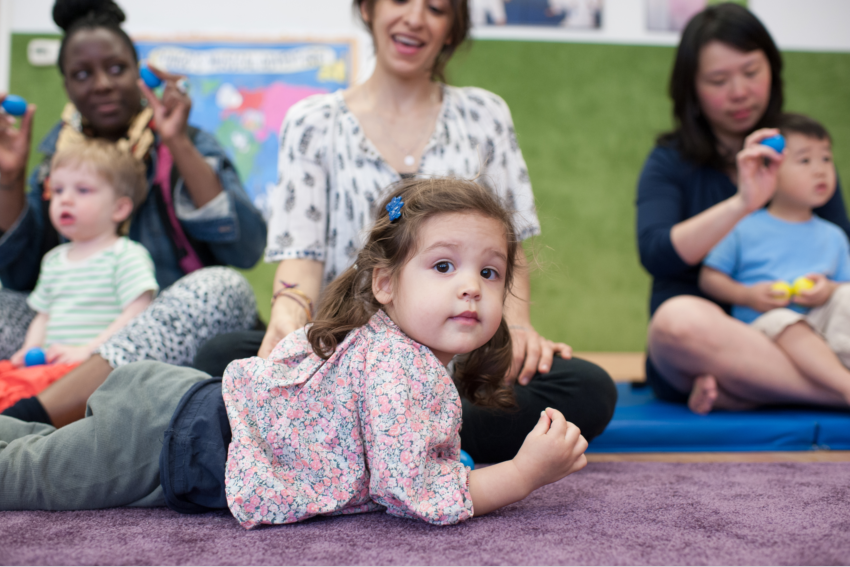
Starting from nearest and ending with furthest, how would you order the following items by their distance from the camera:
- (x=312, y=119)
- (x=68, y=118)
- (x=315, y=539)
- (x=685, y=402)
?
(x=315, y=539) < (x=312, y=119) < (x=685, y=402) < (x=68, y=118)

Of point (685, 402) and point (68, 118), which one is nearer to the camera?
point (685, 402)

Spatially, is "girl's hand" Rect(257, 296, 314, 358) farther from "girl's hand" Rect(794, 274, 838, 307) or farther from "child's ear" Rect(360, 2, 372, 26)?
"girl's hand" Rect(794, 274, 838, 307)

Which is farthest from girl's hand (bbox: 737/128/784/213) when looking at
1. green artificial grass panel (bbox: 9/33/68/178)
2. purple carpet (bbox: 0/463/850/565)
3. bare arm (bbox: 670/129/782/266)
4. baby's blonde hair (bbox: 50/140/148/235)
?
green artificial grass panel (bbox: 9/33/68/178)

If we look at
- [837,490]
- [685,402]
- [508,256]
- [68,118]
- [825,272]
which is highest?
[68,118]

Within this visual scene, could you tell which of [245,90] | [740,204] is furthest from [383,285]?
[245,90]

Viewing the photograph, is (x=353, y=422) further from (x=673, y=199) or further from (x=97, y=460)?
(x=673, y=199)

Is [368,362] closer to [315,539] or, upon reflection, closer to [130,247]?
[315,539]

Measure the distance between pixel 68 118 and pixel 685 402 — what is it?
1578mm

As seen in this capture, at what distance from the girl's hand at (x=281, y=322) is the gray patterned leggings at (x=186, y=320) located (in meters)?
0.19

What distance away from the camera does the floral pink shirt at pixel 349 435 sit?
714 mm

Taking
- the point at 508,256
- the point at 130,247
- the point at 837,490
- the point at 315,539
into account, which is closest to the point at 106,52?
the point at 130,247

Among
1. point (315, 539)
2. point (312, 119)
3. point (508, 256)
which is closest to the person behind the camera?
point (315, 539)

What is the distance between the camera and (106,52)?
1.53 meters

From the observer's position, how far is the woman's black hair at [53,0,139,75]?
157 centimetres
